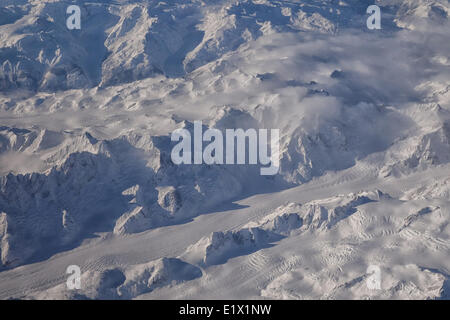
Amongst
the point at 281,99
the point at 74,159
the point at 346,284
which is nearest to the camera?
the point at 346,284

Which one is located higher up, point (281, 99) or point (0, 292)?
point (281, 99)

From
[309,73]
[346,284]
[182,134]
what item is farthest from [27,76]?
[346,284]

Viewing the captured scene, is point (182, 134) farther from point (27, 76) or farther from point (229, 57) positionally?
point (27, 76)

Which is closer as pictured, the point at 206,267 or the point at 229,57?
the point at 206,267

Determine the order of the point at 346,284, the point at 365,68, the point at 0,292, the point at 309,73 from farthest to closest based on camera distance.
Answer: the point at 365,68
the point at 309,73
the point at 0,292
the point at 346,284

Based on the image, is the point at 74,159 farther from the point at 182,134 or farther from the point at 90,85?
the point at 90,85

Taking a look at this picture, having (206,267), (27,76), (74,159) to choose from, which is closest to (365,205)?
(206,267)
